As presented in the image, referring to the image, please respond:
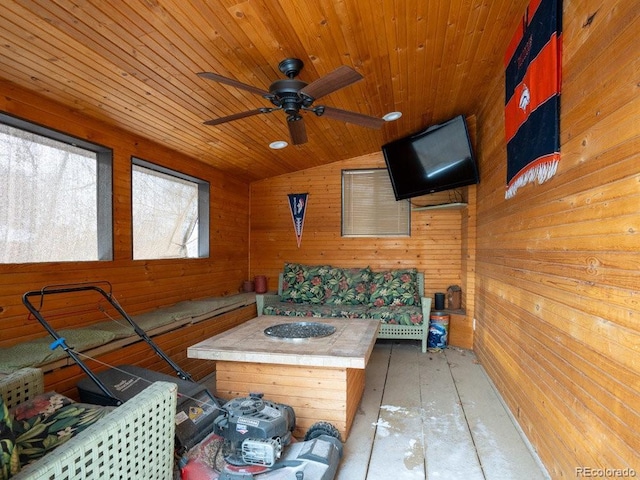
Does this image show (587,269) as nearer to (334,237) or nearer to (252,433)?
(252,433)

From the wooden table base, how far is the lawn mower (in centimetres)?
12

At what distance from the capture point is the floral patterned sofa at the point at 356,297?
161 inches

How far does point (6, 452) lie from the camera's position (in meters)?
0.94

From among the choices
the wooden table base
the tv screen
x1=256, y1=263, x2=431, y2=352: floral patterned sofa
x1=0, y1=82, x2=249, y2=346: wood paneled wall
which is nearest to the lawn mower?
the wooden table base

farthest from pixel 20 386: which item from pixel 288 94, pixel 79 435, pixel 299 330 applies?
pixel 288 94

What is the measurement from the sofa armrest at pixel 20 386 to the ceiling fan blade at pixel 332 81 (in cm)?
200

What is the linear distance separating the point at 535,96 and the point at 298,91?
1347 mm

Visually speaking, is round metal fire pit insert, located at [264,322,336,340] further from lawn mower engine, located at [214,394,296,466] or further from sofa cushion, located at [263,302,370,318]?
sofa cushion, located at [263,302,370,318]

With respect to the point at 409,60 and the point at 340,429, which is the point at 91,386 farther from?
the point at 409,60

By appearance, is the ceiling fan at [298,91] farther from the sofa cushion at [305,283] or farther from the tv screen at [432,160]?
the sofa cushion at [305,283]

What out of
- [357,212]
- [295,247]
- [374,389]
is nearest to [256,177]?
[295,247]

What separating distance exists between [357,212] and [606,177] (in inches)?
149

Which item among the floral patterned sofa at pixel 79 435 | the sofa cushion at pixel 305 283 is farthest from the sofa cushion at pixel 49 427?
the sofa cushion at pixel 305 283

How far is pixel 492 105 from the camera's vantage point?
345 cm
